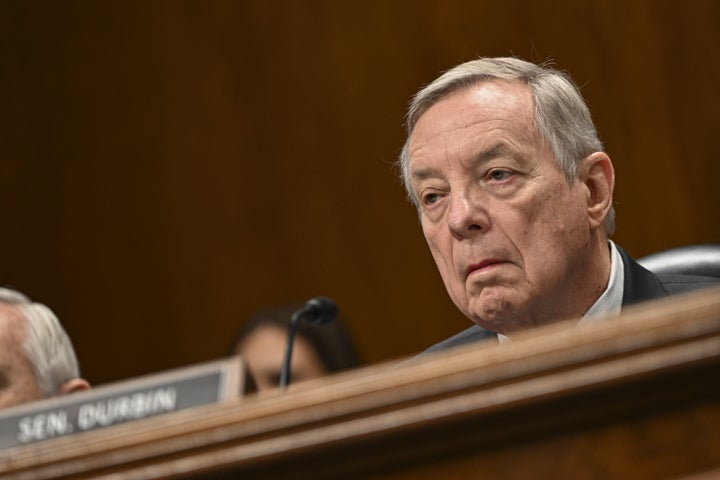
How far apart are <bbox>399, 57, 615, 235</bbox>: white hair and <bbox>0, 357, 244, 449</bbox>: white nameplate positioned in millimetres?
1128

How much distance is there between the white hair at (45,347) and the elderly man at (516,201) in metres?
0.73

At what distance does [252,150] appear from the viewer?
4.46m

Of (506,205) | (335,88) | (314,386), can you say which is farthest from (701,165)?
(314,386)

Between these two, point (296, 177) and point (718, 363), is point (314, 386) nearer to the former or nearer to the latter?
point (718, 363)

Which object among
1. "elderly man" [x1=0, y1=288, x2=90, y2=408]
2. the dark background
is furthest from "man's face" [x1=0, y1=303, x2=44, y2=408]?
the dark background

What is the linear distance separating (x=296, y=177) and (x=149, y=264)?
0.69 metres

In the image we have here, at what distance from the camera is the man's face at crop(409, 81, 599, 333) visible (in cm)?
210

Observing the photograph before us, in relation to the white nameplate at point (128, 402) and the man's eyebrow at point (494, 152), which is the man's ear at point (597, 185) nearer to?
the man's eyebrow at point (494, 152)

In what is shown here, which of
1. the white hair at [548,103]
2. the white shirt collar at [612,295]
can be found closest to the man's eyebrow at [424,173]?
the white hair at [548,103]

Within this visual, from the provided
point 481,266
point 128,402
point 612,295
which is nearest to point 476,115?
point 481,266

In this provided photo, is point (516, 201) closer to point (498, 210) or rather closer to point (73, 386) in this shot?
point (498, 210)

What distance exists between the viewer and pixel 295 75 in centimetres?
439

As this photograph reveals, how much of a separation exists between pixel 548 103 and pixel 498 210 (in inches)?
10.5

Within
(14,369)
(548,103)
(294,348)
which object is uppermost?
(548,103)
